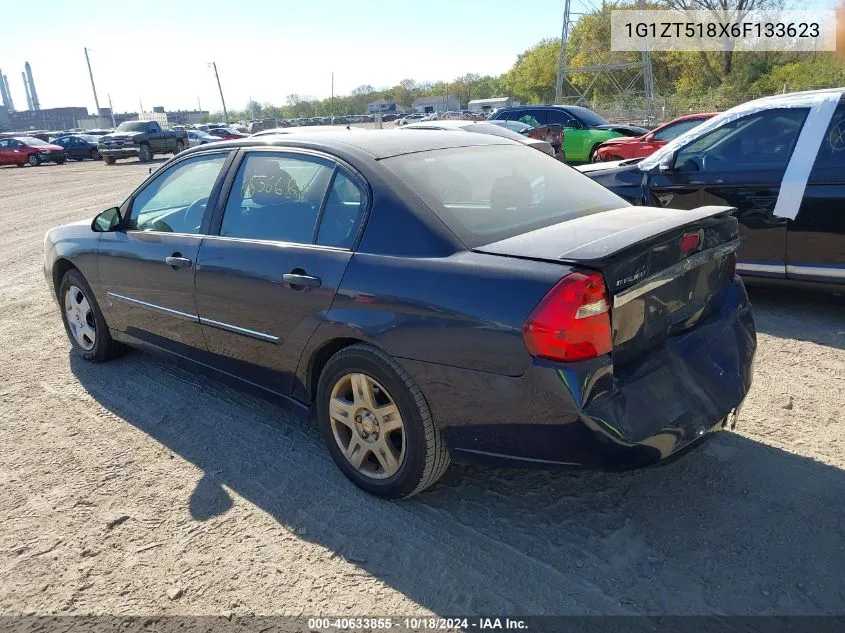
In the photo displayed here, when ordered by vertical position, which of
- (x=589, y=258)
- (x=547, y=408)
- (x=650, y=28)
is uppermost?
(x=650, y=28)

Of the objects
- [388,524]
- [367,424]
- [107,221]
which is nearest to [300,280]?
[367,424]

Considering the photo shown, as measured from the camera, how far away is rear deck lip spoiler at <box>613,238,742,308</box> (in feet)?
8.41

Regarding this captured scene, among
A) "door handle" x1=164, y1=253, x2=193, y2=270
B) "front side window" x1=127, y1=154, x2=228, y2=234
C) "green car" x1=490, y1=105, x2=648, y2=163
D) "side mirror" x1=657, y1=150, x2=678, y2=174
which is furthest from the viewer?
"green car" x1=490, y1=105, x2=648, y2=163

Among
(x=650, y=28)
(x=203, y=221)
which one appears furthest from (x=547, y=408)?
(x=650, y=28)

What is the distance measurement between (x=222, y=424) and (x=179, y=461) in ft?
1.40

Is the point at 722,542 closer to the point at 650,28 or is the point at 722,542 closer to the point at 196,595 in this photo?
the point at 196,595

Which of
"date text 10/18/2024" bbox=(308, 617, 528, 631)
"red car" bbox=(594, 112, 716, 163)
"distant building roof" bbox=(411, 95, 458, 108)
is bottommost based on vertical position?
"date text 10/18/2024" bbox=(308, 617, 528, 631)

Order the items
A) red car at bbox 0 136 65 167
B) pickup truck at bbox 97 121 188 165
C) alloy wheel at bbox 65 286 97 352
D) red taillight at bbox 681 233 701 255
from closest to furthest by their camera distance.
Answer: red taillight at bbox 681 233 701 255 → alloy wheel at bbox 65 286 97 352 → pickup truck at bbox 97 121 188 165 → red car at bbox 0 136 65 167

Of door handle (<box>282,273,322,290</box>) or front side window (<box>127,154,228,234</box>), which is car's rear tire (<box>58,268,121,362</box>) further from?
door handle (<box>282,273,322,290</box>)

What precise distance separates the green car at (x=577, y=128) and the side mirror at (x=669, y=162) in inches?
442

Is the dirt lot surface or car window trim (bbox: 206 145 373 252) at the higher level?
car window trim (bbox: 206 145 373 252)

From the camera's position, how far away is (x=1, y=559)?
9.50 feet

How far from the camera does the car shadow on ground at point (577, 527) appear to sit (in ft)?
8.06

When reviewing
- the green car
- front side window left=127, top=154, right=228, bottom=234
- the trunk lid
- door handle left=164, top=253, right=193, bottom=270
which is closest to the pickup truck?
the green car
